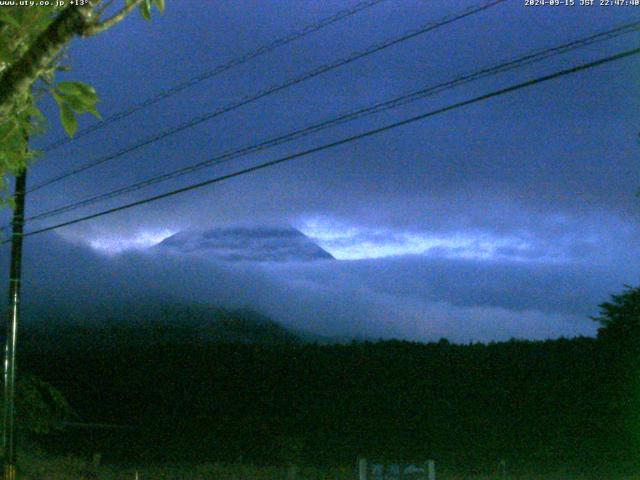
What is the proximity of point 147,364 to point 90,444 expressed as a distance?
2.74 metres

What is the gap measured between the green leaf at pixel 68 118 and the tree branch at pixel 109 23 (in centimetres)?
41

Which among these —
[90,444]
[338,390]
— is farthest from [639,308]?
[90,444]

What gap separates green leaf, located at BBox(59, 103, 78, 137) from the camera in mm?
4629

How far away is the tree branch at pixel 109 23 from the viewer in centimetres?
472

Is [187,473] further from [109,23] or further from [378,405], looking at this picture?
[109,23]

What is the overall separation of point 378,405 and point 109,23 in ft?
56.0

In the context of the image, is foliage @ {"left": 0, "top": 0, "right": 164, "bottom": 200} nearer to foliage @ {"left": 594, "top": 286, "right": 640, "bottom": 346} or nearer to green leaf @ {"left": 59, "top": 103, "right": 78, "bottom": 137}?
green leaf @ {"left": 59, "top": 103, "right": 78, "bottom": 137}

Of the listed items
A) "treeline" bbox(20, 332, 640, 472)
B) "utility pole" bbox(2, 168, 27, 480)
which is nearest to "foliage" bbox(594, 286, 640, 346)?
"treeline" bbox(20, 332, 640, 472)

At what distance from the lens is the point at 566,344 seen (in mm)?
19484

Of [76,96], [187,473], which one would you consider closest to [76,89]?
[76,96]

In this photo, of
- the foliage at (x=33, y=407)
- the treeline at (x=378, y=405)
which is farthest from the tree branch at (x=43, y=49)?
the foliage at (x=33, y=407)

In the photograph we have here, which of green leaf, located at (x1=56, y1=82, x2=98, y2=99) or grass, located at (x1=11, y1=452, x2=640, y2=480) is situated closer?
green leaf, located at (x1=56, y1=82, x2=98, y2=99)

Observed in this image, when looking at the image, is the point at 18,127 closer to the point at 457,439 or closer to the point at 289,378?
the point at 457,439

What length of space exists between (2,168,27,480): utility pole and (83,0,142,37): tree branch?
46.3 feet
